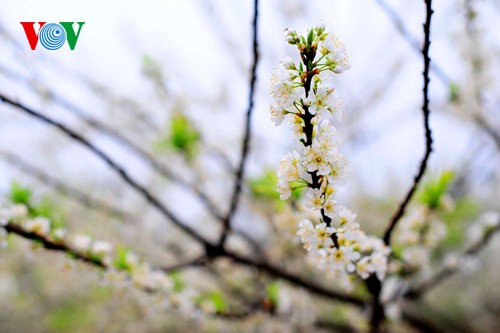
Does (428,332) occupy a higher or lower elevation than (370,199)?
lower

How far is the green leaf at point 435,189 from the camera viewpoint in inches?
80.4

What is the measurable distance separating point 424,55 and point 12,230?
159 centimetres

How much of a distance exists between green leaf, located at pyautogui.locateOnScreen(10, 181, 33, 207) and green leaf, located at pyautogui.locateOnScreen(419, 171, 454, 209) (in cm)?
206

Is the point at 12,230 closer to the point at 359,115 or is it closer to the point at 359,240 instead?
the point at 359,240

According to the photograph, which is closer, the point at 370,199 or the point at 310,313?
the point at 310,313

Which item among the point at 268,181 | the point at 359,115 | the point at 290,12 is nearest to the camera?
the point at 268,181

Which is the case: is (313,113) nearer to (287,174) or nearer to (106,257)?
(287,174)

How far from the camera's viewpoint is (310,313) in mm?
3512

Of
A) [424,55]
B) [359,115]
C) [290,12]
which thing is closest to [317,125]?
[424,55]

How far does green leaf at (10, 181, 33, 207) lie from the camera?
69.8 inches

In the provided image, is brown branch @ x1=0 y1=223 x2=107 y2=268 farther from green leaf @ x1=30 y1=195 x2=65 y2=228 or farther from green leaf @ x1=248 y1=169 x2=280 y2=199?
green leaf @ x1=248 y1=169 x2=280 y2=199

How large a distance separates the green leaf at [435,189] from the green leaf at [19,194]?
206cm

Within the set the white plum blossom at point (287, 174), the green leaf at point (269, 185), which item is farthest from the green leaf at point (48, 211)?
the white plum blossom at point (287, 174)

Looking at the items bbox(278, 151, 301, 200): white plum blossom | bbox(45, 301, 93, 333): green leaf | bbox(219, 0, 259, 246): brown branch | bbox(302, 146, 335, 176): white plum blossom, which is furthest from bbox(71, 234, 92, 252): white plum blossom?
bbox(45, 301, 93, 333): green leaf
